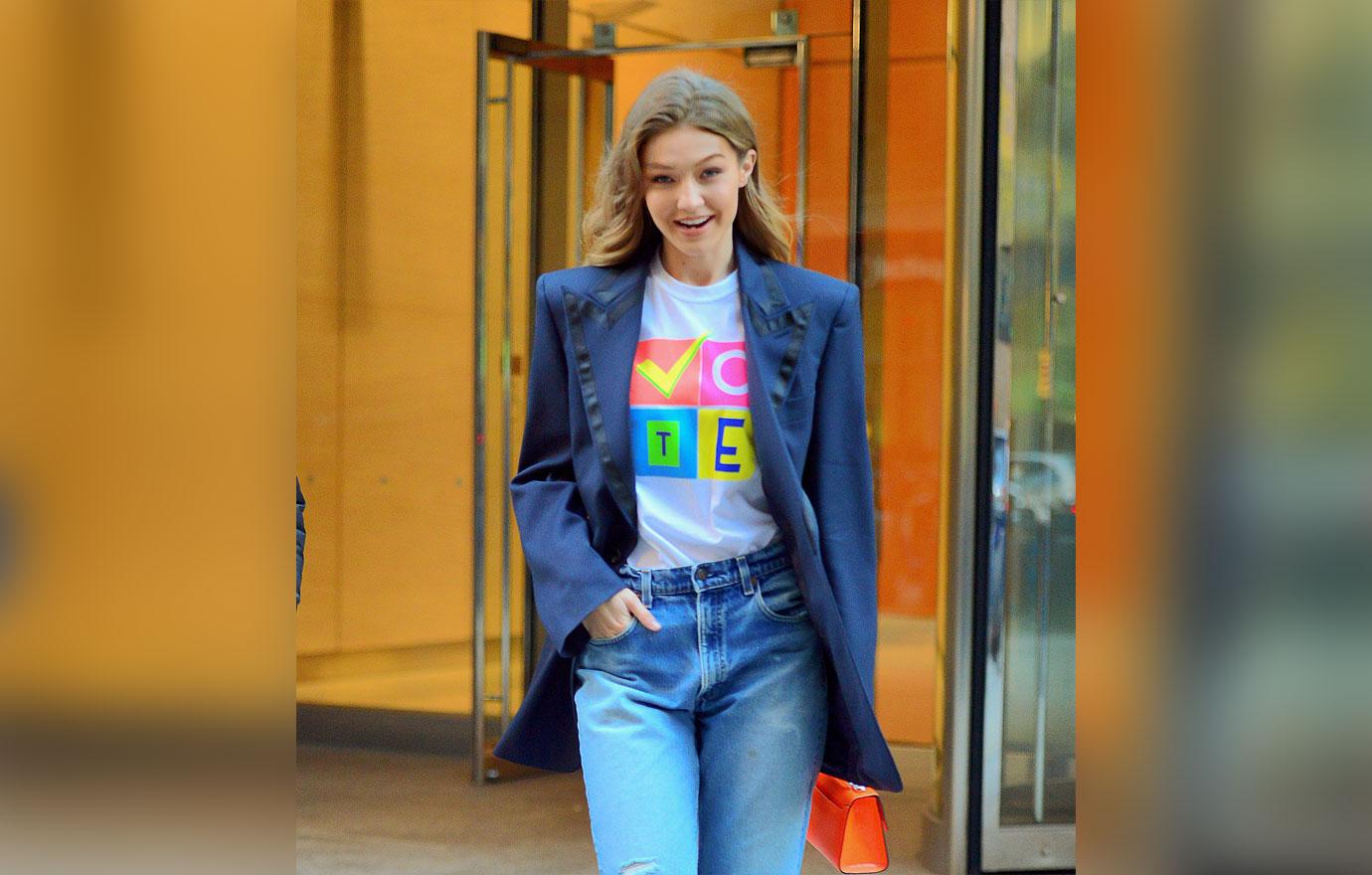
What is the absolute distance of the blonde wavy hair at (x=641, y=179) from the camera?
2139 mm

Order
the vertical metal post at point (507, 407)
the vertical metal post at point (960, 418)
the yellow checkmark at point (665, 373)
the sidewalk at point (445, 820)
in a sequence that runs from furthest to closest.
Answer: the vertical metal post at point (507, 407) → the sidewalk at point (445, 820) → the vertical metal post at point (960, 418) → the yellow checkmark at point (665, 373)

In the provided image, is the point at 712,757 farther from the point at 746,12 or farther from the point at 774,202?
the point at 746,12

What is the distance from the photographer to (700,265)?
2.20 metres

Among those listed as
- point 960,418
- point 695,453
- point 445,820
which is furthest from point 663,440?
point 445,820

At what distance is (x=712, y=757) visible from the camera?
6.88ft

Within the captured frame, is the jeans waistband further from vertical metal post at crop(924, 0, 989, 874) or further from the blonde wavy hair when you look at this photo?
vertical metal post at crop(924, 0, 989, 874)

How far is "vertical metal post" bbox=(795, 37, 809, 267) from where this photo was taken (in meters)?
5.18

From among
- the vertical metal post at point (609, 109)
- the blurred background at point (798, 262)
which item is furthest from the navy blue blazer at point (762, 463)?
the vertical metal post at point (609, 109)

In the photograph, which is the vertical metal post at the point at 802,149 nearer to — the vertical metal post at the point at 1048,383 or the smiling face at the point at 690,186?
the vertical metal post at the point at 1048,383

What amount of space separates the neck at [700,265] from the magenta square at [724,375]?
4.5 inches

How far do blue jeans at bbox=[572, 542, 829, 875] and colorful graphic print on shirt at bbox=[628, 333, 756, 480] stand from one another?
135 mm

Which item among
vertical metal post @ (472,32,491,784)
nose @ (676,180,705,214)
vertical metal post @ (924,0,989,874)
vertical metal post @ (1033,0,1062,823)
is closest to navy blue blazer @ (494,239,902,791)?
nose @ (676,180,705,214)
